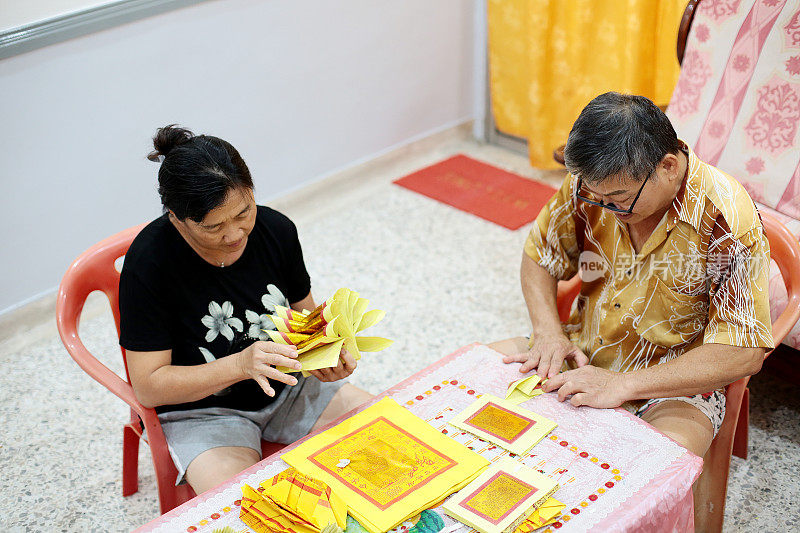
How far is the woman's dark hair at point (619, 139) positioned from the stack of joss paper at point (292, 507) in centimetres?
90

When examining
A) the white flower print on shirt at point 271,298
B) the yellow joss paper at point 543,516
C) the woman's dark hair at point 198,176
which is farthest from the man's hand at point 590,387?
the woman's dark hair at point 198,176

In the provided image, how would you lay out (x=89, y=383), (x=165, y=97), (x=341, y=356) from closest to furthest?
(x=341, y=356), (x=89, y=383), (x=165, y=97)

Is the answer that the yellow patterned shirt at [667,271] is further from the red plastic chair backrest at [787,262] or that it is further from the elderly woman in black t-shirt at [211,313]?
the elderly woman in black t-shirt at [211,313]

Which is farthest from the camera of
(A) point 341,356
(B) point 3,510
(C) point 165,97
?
(C) point 165,97

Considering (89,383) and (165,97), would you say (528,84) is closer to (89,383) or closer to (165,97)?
(165,97)

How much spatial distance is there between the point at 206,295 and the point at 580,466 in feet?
3.15

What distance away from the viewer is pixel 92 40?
131 inches

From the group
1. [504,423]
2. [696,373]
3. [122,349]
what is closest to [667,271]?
[696,373]

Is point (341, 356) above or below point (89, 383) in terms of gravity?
above

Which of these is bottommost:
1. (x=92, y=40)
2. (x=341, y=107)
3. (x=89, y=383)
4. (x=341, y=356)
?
(x=89, y=383)

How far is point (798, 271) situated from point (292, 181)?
111 inches

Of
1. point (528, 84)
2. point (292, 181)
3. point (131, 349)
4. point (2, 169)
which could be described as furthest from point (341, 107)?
point (131, 349)

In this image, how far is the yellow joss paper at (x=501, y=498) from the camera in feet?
4.80

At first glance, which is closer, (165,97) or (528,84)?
(165,97)
